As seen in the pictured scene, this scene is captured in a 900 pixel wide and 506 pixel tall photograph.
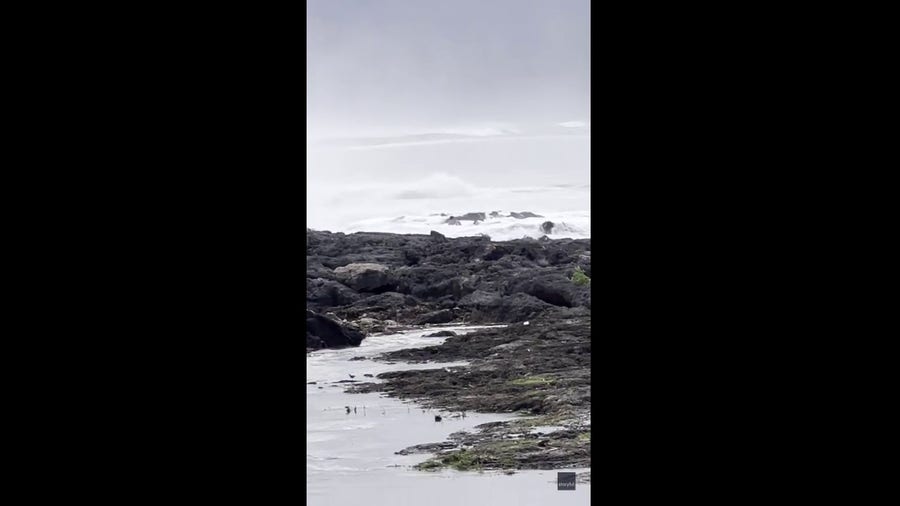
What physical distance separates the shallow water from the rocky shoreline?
0.49 ft

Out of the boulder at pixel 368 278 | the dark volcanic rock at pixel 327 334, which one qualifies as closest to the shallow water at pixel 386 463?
the dark volcanic rock at pixel 327 334

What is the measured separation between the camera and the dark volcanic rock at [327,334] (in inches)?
311

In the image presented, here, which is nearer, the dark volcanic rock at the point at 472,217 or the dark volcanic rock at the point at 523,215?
the dark volcanic rock at the point at 523,215

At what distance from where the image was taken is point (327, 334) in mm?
7953

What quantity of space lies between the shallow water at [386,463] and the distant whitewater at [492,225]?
4875 mm

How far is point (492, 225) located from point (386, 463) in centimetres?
726

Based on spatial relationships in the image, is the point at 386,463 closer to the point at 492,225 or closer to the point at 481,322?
the point at 481,322

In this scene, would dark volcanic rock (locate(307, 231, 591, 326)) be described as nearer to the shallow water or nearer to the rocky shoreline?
the rocky shoreline

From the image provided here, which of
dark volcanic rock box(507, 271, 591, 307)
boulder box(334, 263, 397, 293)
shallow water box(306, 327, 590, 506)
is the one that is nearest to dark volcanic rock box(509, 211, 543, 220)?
dark volcanic rock box(507, 271, 591, 307)

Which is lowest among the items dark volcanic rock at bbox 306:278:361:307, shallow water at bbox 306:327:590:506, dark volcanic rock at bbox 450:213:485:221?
shallow water at bbox 306:327:590:506

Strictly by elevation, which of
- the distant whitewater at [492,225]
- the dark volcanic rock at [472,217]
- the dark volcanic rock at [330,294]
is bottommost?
the dark volcanic rock at [330,294]

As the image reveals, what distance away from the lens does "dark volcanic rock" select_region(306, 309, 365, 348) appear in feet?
25.9

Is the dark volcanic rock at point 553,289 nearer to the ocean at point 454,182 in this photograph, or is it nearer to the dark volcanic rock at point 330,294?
the ocean at point 454,182
